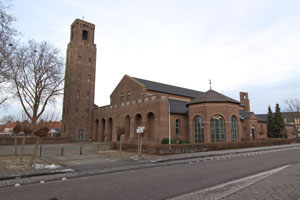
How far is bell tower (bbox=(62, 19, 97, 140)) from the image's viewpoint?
42.9 metres

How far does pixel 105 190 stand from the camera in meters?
7.06

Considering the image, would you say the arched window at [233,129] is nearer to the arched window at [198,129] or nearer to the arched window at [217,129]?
the arched window at [217,129]

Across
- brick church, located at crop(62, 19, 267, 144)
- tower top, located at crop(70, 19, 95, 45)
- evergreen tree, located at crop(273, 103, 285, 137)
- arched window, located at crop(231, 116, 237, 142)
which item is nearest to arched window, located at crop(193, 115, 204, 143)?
brick church, located at crop(62, 19, 267, 144)

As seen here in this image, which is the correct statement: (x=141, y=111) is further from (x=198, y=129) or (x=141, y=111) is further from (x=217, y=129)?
(x=217, y=129)

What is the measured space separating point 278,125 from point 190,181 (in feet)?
164

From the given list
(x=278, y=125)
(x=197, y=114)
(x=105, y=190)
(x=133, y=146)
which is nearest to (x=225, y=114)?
(x=197, y=114)

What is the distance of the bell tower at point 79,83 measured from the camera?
141ft

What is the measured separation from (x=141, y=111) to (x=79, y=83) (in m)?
19.6

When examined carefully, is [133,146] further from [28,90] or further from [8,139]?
[8,139]

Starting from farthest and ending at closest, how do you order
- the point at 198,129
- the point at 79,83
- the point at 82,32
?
the point at 82,32
the point at 79,83
the point at 198,129

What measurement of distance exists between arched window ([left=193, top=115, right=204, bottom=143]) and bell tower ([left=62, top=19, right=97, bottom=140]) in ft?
83.2

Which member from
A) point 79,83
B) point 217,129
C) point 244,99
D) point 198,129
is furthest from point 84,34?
point 244,99

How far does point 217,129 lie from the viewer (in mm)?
28703

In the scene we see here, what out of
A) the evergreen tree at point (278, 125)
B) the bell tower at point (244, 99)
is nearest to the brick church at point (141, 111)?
the evergreen tree at point (278, 125)
